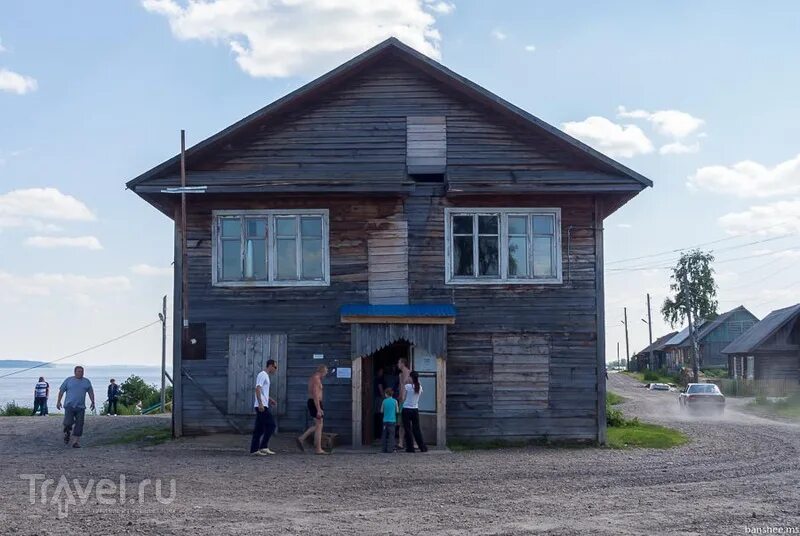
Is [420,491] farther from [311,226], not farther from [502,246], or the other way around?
[311,226]

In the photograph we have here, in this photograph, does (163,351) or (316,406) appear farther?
(163,351)

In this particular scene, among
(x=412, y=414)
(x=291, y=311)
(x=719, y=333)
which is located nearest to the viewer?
(x=412, y=414)

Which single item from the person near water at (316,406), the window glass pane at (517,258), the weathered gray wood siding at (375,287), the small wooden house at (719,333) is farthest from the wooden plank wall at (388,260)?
the small wooden house at (719,333)

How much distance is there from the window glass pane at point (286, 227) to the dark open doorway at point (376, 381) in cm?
311

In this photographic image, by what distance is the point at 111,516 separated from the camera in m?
11.3

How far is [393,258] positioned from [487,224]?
6.93ft

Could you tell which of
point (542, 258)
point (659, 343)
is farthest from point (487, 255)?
point (659, 343)

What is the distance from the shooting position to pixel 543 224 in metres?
21.8

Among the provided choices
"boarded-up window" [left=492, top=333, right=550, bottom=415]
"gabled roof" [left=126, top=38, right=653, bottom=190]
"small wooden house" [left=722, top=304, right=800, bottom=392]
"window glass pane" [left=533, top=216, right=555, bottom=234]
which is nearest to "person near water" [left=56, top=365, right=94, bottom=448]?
"gabled roof" [left=126, top=38, right=653, bottom=190]

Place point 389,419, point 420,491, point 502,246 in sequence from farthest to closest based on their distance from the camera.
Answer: point 502,246 → point 389,419 → point 420,491

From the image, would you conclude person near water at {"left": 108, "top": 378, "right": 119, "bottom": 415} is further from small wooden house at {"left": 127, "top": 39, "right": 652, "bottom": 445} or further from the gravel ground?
small wooden house at {"left": 127, "top": 39, "right": 652, "bottom": 445}

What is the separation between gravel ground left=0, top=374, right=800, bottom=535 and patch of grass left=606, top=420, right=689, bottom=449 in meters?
0.96

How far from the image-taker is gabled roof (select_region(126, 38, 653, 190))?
69.9 feet

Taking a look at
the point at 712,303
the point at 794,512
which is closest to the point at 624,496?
the point at 794,512
